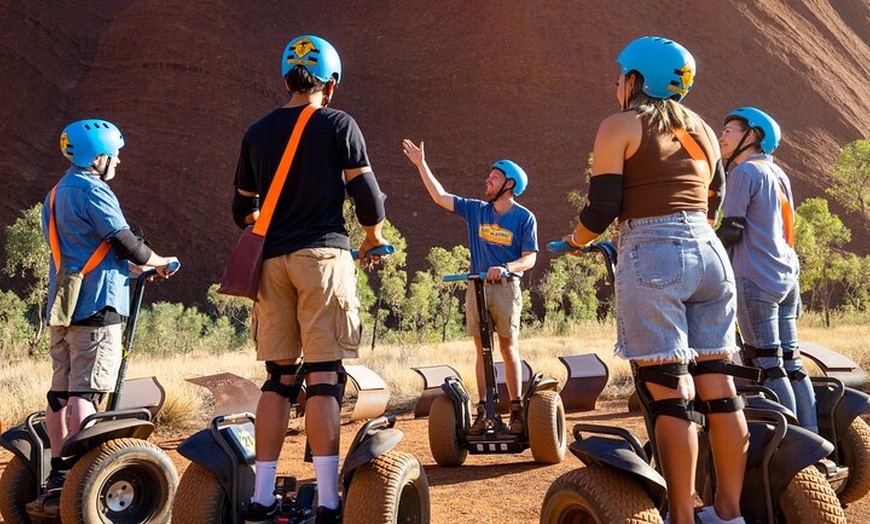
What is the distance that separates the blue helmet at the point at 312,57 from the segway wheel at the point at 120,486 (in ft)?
7.61

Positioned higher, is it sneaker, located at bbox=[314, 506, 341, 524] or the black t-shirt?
the black t-shirt

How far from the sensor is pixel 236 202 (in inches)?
171

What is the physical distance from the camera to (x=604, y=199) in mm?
3516

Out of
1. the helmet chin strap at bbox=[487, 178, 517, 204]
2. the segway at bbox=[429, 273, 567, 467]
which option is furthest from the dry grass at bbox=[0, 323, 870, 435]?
the helmet chin strap at bbox=[487, 178, 517, 204]

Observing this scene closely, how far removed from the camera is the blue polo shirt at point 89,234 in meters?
5.10

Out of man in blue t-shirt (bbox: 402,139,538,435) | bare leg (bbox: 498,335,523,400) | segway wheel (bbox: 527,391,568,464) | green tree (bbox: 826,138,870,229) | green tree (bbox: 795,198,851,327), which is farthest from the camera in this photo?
green tree (bbox: 826,138,870,229)

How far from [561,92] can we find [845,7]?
94.9ft

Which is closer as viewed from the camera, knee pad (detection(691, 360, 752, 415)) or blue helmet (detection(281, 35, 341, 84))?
knee pad (detection(691, 360, 752, 415))

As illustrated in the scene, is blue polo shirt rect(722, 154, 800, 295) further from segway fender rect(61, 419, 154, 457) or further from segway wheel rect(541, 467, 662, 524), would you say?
segway fender rect(61, 419, 154, 457)

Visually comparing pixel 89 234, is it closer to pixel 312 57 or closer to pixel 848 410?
pixel 312 57

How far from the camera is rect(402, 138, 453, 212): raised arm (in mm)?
6422

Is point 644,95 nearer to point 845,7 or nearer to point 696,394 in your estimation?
point 696,394

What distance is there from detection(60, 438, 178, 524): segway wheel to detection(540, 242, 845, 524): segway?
2.44 meters

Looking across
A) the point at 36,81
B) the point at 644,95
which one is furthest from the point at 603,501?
the point at 36,81
